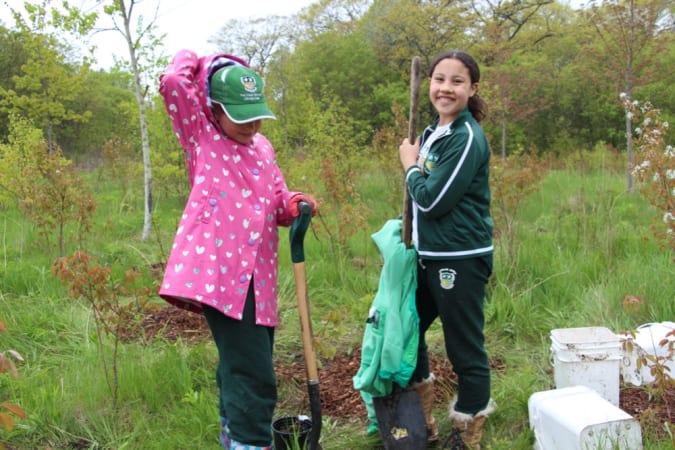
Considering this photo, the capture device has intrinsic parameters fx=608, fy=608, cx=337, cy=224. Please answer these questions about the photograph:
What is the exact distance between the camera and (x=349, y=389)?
11.5 ft

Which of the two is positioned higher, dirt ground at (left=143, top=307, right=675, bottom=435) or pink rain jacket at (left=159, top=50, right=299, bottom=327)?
pink rain jacket at (left=159, top=50, right=299, bottom=327)

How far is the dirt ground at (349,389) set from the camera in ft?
9.86

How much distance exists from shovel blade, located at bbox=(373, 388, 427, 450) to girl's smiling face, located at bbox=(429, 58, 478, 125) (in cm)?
130

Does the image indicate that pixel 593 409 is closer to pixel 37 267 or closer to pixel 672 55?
pixel 37 267

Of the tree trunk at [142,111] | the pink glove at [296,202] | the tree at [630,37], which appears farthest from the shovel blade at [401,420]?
the tree at [630,37]

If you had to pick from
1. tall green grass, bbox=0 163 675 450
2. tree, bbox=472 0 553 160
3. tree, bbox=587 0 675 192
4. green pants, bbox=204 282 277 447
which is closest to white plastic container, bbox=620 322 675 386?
tall green grass, bbox=0 163 675 450

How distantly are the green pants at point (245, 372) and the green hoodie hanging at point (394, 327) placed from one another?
22.4 inches

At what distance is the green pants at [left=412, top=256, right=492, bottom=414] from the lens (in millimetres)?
2537

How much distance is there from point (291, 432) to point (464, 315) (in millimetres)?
912

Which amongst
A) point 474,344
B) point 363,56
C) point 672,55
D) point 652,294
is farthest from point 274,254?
point 363,56

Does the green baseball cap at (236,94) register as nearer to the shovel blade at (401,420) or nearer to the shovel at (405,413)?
the shovel at (405,413)

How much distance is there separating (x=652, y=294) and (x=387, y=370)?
7.89 ft

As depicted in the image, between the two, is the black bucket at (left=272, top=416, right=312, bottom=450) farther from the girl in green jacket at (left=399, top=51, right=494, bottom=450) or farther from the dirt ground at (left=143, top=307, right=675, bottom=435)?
the girl in green jacket at (left=399, top=51, right=494, bottom=450)

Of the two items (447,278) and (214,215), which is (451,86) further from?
(214,215)
